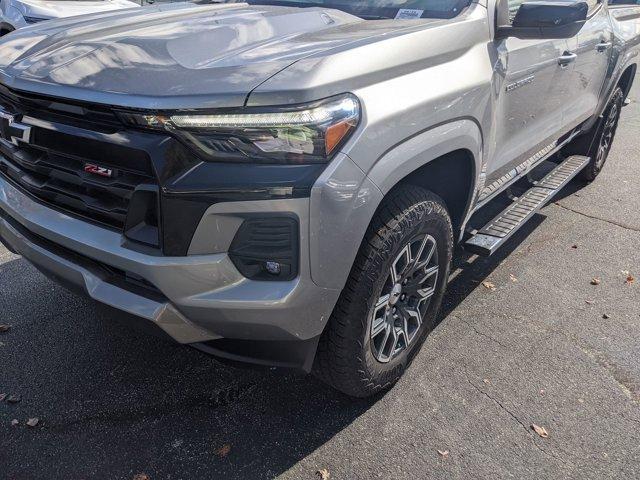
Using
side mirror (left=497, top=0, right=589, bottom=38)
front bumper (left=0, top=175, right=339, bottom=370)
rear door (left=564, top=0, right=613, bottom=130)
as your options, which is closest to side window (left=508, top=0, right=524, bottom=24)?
side mirror (left=497, top=0, right=589, bottom=38)

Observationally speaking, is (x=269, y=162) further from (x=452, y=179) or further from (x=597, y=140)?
(x=597, y=140)

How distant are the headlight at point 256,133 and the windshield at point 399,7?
1.19 meters

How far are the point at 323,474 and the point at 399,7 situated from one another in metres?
2.17

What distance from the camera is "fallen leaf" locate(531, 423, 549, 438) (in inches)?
99.3

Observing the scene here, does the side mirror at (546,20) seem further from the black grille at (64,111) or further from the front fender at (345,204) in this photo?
the black grille at (64,111)

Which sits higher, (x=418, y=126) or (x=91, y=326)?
(x=418, y=126)

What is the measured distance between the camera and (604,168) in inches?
243

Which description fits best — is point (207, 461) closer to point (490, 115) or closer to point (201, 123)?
point (201, 123)

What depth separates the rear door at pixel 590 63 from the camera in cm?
394

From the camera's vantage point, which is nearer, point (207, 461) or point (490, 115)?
point (207, 461)

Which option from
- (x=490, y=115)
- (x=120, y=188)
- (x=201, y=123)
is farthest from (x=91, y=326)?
(x=490, y=115)

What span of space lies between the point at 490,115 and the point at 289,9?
114 centimetres

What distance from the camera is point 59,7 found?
803cm

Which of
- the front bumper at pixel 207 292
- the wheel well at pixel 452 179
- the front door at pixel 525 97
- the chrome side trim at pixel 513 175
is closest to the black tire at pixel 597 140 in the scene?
the chrome side trim at pixel 513 175
